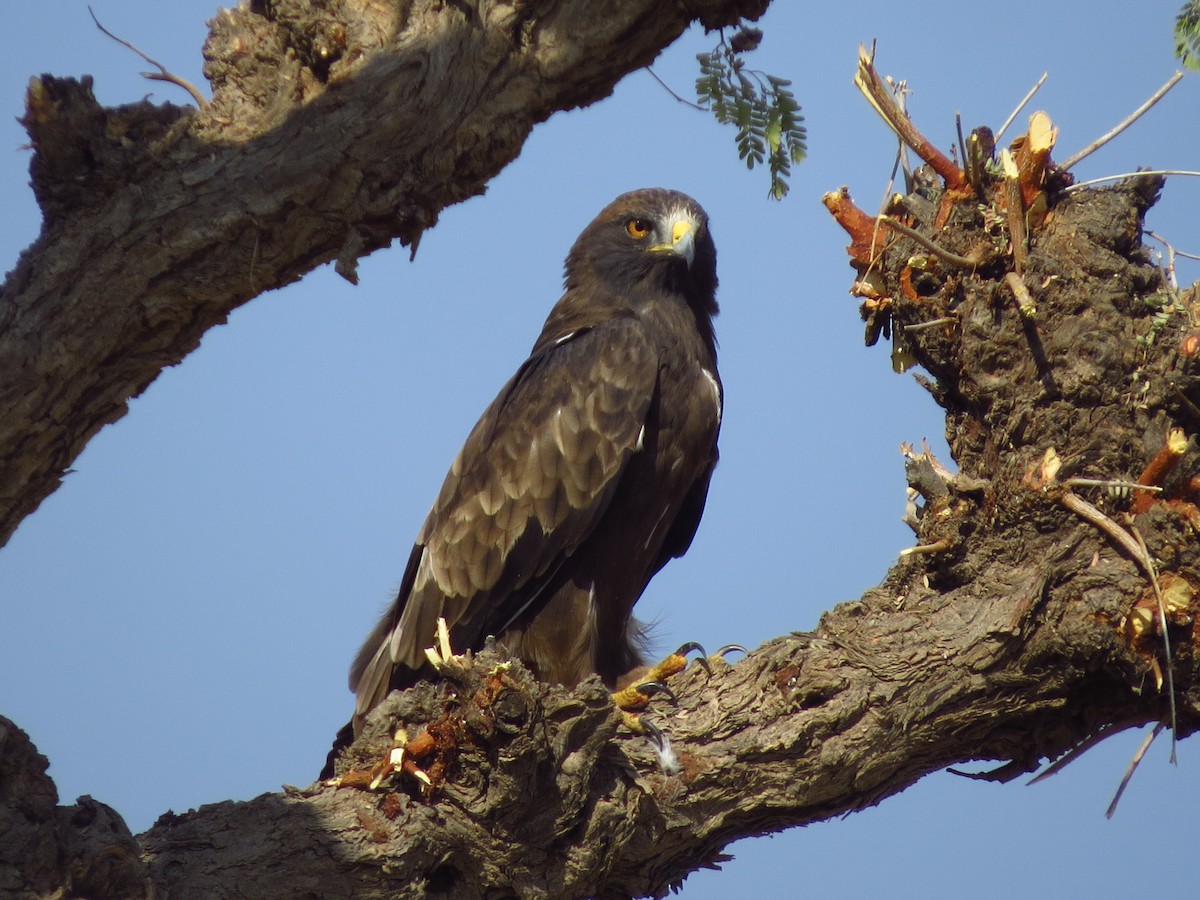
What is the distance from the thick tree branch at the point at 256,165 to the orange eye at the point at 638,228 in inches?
113

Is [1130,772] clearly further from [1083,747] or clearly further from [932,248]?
[932,248]

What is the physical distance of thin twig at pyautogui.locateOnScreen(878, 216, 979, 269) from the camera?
16.3 ft

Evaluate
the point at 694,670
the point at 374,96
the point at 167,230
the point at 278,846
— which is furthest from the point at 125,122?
the point at 694,670

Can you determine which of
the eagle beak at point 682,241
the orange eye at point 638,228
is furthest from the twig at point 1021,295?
the orange eye at point 638,228

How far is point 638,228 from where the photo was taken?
23.7 ft

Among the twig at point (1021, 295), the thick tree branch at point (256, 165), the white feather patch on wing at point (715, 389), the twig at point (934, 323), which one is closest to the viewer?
the thick tree branch at point (256, 165)

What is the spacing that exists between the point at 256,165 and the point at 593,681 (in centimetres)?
203

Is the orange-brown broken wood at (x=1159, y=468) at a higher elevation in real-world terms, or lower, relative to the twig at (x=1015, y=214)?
lower

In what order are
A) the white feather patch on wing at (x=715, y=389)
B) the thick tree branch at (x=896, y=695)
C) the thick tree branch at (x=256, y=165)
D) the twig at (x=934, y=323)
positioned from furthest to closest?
the white feather patch on wing at (x=715, y=389), the twig at (x=934, y=323), the thick tree branch at (x=896, y=695), the thick tree branch at (x=256, y=165)

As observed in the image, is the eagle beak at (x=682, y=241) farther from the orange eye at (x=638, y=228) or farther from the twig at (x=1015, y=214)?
the twig at (x=1015, y=214)

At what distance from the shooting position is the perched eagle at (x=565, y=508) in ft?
19.8

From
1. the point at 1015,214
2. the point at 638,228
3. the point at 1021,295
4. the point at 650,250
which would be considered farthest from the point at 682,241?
the point at 1021,295

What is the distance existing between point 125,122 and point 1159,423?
3734 mm

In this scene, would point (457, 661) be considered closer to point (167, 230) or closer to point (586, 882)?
point (586, 882)
